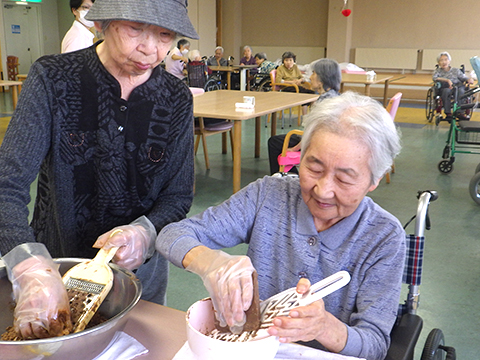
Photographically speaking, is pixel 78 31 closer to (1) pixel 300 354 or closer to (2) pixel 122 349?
(2) pixel 122 349

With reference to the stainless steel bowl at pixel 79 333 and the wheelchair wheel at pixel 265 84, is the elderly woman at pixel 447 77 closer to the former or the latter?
the wheelchair wheel at pixel 265 84

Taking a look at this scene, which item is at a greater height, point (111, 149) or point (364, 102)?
point (364, 102)

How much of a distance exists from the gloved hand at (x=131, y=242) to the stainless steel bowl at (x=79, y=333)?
0.26 ft

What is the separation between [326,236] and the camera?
1.11 metres

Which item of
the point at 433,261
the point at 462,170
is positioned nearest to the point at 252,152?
the point at 462,170

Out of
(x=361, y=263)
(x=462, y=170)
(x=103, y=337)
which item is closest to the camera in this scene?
(x=103, y=337)

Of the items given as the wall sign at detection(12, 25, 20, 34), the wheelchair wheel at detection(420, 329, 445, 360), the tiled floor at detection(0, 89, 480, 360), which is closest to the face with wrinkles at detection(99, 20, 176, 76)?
the wheelchair wheel at detection(420, 329, 445, 360)

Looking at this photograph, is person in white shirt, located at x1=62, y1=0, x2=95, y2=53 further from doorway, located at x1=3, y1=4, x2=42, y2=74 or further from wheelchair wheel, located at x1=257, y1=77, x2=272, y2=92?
doorway, located at x1=3, y1=4, x2=42, y2=74

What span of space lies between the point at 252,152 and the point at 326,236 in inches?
182

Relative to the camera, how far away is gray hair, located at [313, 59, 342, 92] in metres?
4.37

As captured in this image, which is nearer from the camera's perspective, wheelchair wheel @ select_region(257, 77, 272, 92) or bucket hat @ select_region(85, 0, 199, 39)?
bucket hat @ select_region(85, 0, 199, 39)

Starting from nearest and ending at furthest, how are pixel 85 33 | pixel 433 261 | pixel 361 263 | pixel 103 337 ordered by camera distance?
pixel 103 337
pixel 361 263
pixel 433 261
pixel 85 33

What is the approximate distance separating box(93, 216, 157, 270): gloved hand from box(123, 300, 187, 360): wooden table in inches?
4.2

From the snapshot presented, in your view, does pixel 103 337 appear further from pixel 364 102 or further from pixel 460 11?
pixel 460 11
